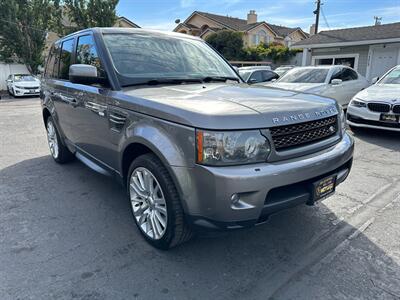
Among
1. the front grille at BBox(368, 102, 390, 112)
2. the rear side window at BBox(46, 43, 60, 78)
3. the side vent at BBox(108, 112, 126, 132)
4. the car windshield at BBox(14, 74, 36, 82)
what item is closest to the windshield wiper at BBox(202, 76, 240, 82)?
the side vent at BBox(108, 112, 126, 132)

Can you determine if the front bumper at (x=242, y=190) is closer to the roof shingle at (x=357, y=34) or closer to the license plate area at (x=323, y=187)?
the license plate area at (x=323, y=187)

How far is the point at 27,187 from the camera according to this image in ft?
13.9

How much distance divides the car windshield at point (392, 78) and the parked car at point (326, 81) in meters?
1.03

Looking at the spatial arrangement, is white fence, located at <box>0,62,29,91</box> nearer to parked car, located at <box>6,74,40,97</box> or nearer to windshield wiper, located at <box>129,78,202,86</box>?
parked car, located at <box>6,74,40,97</box>

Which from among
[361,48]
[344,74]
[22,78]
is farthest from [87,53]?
[361,48]

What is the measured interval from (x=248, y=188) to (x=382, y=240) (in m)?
1.69

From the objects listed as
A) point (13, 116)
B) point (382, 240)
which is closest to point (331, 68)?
point (382, 240)

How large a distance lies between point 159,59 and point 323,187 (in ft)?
6.92

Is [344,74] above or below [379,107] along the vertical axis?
above

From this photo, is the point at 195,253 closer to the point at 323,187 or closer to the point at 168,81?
the point at 323,187

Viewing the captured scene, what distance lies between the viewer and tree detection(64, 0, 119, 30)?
25531 millimetres

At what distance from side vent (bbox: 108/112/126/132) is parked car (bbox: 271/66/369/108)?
6235 mm

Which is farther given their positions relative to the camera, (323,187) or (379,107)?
(379,107)

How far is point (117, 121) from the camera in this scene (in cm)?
292
